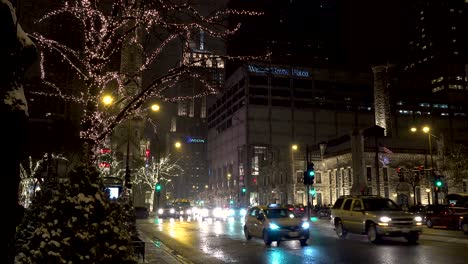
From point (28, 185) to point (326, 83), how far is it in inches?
3314

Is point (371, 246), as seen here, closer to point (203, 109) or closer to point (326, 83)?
point (326, 83)

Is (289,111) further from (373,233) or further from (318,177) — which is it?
(373,233)

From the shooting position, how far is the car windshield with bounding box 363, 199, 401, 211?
61.8ft

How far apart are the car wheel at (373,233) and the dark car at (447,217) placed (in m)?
8.77

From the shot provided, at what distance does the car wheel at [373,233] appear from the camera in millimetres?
17820

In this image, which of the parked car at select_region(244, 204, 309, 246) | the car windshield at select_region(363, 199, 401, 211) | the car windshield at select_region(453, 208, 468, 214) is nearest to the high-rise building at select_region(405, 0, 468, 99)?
the car windshield at select_region(453, 208, 468, 214)

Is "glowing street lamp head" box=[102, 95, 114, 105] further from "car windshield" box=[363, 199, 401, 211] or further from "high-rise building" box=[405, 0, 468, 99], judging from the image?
"high-rise building" box=[405, 0, 468, 99]

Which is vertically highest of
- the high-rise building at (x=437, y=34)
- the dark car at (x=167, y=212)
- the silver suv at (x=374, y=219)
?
the high-rise building at (x=437, y=34)

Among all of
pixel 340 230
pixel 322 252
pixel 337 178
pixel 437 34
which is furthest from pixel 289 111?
pixel 437 34

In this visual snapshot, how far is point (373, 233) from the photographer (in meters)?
18.0

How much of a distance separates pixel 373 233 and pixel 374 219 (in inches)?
24.4

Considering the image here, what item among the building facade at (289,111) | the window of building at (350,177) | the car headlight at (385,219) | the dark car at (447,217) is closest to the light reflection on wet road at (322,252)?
the car headlight at (385,219)

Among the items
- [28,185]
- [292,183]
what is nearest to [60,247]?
[28,185]

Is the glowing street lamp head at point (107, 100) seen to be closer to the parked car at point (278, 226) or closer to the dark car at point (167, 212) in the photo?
the parked car at point (278, 226)
